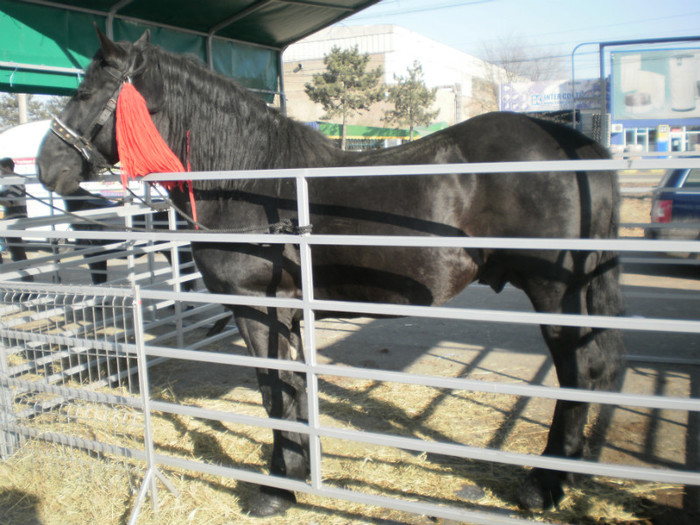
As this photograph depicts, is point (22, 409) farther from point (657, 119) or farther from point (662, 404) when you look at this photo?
point (657, 119)

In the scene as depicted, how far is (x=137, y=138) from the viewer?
2666 millimetres

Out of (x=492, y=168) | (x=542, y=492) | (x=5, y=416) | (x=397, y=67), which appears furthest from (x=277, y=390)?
(x=397, y=67)

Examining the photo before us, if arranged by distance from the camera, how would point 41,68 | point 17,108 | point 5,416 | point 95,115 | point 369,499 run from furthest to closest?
point 17,108, point 41,68, point 5,416, point 95,115, point 369,499

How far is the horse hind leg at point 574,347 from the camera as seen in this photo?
8.30ft

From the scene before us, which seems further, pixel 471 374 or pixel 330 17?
pixel 330 17

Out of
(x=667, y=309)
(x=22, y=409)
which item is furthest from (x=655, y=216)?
(x=22, y=409)

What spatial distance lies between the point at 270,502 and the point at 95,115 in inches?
90.1

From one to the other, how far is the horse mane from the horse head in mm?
71

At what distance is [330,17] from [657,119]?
13.7 ft

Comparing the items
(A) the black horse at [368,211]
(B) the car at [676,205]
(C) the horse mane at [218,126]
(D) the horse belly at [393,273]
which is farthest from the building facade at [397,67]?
(D) the horse belly at [393,273]

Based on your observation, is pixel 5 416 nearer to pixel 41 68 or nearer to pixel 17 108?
→ pixel 41 68

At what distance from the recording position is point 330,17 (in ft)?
19.6

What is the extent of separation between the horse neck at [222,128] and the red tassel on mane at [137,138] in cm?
13

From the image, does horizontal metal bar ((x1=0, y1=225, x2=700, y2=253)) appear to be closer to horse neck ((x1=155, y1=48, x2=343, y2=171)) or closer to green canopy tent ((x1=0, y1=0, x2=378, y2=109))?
horse neck ((x1=155, y1=48, x2=343, y2=171))
